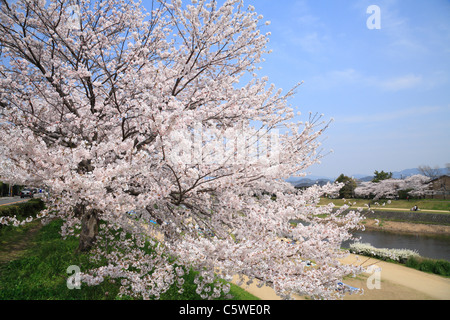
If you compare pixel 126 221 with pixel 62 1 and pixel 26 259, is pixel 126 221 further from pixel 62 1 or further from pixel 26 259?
pixel 26 259

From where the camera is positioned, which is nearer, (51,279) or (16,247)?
(51,279)

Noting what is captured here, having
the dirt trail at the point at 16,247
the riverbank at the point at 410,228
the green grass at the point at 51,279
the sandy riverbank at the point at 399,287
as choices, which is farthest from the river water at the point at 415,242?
the dirt trail at the point at 16,247

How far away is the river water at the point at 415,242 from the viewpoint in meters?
19.1

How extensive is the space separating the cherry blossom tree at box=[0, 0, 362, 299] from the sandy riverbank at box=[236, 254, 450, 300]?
5899 mm

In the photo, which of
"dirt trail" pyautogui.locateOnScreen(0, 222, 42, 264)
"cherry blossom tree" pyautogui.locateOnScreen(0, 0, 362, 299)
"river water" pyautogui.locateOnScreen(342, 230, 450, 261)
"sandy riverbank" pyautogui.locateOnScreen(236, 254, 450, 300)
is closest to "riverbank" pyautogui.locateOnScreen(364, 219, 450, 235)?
"river water" pyautogui.locateOnScreen(342, 230, 450, 261)

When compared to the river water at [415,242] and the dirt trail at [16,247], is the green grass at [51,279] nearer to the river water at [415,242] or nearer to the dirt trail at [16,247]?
the dirt trail at [16,247]

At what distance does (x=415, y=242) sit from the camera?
22219 millimetres

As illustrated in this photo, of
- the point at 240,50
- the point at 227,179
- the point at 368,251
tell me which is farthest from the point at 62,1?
the point at 368,251

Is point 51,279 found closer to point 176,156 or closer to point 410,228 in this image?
point 176,156

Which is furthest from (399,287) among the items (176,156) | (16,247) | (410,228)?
(410,228)

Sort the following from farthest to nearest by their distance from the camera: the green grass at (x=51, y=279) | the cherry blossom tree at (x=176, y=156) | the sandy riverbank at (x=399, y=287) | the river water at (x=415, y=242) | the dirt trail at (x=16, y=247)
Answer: the river water at (x=415, y=242) → the sandy riverbank at (x=399, y=287) → the dirt trail at (x=16, y=247) → the green grass at (x=51, y=279) → the cherry blossom tree at (x=176, y=156)

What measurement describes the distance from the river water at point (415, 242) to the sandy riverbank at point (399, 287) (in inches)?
239

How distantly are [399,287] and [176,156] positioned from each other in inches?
522
